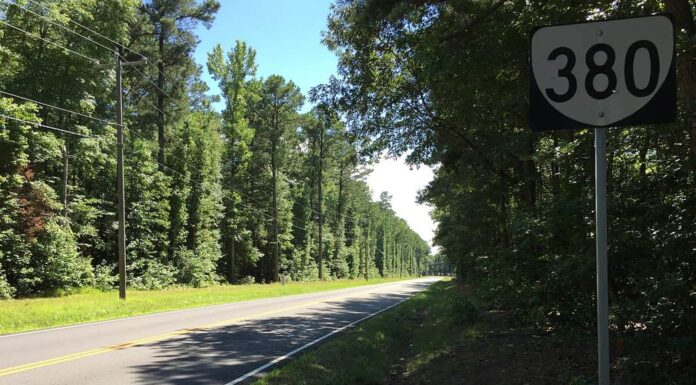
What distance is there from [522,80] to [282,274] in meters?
46.7

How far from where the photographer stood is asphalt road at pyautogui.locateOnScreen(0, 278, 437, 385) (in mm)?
7955

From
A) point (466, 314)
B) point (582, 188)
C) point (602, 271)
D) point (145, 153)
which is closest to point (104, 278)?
point (145, 153)

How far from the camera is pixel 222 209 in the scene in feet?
142

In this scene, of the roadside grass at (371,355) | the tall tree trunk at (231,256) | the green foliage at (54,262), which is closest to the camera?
the roadside grass at (371,355)

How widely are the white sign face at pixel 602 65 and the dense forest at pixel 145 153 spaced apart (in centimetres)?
1184

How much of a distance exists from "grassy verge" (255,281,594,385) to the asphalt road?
104 cm

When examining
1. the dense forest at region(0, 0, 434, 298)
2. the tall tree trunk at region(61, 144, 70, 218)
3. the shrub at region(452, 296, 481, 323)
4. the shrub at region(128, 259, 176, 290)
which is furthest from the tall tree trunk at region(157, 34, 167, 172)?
the shrub at region(452, 296, 481, 323)

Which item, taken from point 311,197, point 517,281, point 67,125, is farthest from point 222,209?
point 517,281

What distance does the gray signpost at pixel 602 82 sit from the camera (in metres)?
2.56

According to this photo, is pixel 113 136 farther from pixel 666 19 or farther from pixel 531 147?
pixel 666 19

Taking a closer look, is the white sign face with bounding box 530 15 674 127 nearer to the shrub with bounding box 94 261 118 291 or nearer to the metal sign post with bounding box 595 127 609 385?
the metal sign post with bounding box 595 127 609 385

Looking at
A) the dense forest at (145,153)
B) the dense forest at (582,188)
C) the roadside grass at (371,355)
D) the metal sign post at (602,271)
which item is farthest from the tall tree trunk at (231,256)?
the metal sign post at (602,271)

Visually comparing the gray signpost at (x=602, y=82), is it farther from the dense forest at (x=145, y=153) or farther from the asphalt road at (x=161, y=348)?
the dense forest at (x=145, y=153)

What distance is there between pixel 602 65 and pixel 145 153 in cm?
3422
